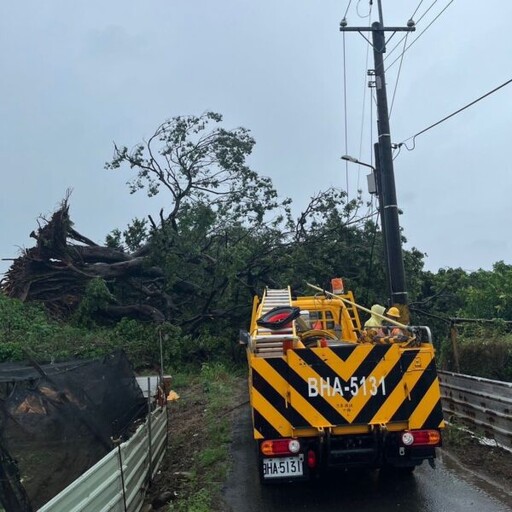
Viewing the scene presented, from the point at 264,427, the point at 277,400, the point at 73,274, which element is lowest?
the point at 264,427

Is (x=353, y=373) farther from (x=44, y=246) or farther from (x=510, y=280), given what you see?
(x=44, y=246)

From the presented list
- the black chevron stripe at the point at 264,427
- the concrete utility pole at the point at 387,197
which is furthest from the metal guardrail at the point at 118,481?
the concrete utility pole at the point at 387,197

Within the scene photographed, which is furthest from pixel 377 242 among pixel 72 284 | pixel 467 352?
pixel 72 284

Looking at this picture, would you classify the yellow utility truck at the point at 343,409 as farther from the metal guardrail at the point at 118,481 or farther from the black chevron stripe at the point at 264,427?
the metal guardrail at the point at 118,481

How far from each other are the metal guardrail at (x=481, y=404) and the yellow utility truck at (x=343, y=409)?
5.67ft

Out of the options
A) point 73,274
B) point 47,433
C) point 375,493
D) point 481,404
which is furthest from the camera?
point 73,274

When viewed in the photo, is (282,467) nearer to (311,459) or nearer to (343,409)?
Answer: (311,459)

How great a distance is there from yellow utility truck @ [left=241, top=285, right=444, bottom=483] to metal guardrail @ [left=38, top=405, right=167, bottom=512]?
1.24 meters

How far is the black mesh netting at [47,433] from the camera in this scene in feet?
12.9

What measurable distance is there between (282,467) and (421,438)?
4.78 ft

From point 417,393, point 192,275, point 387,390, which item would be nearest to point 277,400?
point 387,390

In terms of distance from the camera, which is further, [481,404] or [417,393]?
[481,404]

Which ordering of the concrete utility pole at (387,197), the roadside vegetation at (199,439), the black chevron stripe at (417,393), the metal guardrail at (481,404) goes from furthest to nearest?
the concrete utility pole at (387,197) < the metal guardrail at (481,404) < the roadside vegetation at (199,439) < the black chevron stripe at (417,393)

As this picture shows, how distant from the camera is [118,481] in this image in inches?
186
